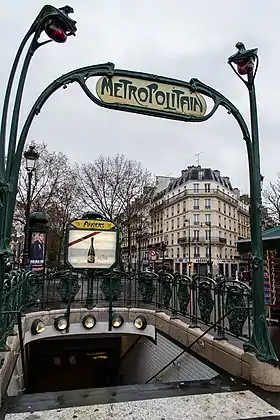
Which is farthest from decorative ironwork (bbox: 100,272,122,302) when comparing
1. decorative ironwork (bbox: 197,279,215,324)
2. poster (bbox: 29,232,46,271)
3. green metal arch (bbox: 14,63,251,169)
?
green metal arch (bbox: 14,63,251,169)

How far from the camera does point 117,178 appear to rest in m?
27.2

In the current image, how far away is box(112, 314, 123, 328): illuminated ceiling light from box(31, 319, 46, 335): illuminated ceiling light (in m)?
1.85

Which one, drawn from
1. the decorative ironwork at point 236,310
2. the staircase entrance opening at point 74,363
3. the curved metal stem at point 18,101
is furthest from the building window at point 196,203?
the curved metal stem at point 18,101

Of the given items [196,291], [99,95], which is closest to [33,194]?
[196,291]

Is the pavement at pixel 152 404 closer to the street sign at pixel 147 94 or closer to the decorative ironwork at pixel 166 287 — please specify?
the street sign at pixel 147 94

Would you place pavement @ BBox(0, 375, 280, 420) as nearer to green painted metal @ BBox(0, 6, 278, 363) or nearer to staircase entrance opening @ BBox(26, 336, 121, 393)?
green painted metal @ BBox(0, 6, 278, 363)

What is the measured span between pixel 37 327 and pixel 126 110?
5.91 m

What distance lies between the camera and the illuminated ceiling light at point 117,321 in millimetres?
8781

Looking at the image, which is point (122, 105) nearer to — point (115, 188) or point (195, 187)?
point (115, 188)

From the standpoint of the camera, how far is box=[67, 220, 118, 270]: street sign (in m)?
9.54

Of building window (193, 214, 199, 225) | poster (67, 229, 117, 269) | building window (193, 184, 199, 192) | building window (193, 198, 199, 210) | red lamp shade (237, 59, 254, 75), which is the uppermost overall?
building window (193, 184, 199, 192)

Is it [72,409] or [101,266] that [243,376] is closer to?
[72,409]

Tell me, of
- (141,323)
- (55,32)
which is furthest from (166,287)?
(55,32)

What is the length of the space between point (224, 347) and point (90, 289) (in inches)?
214
